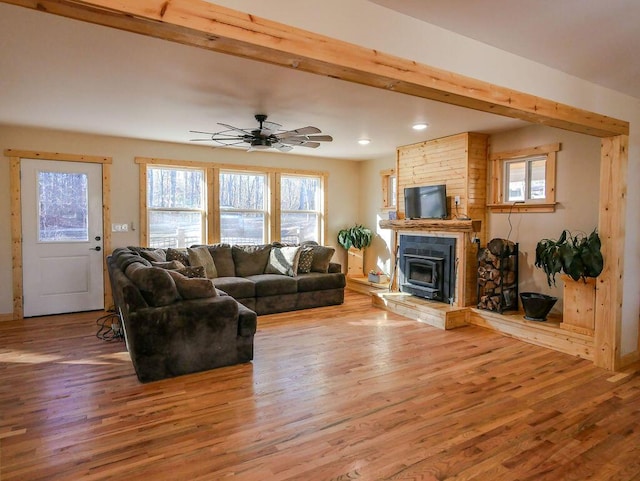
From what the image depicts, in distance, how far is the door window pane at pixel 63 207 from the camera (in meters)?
5.43

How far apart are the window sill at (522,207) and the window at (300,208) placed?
3.37 m

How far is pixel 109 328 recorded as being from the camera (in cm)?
488

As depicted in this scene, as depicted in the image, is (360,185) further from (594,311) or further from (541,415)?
(541,415)

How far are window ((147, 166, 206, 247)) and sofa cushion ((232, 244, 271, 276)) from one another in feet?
2.37

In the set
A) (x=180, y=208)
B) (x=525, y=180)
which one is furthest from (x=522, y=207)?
(x=180, y=208)

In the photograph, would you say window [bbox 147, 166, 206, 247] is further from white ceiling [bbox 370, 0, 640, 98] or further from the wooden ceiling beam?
white ceiling [bbox 370, 0, 640, 98]

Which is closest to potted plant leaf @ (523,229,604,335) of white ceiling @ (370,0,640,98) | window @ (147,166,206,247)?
white ceiling @ (370,0,640,98)

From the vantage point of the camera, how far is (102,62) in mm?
3010

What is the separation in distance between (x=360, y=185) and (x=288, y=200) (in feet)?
5.37

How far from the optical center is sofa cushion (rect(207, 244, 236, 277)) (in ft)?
19.9

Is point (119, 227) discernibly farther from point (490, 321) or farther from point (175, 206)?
point (490, 321)

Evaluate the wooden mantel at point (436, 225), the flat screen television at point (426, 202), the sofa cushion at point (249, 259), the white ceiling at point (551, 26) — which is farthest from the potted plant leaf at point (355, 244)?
the white ceiling at point (551, 26)

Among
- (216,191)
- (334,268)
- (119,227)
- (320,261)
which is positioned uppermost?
(216,191)

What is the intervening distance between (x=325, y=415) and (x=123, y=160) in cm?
492
